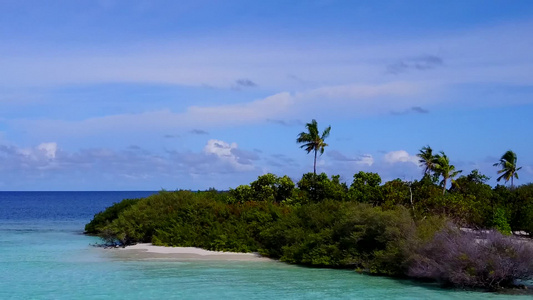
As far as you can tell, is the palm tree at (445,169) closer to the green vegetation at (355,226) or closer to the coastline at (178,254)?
the green vegetation at (355,226)

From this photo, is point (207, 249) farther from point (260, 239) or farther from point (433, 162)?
point (433, 162)

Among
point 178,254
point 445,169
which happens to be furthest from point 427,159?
point 178,254

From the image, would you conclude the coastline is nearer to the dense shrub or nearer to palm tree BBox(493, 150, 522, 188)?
the dense shrub

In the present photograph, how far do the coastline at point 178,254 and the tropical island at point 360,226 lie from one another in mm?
785

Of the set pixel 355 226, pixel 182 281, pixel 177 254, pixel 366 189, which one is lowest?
pixel 182 281

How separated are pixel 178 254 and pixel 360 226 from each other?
10812mm

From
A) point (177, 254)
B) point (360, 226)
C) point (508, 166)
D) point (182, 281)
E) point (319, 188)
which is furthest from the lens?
point (508, 166)

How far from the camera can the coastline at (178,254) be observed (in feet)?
102

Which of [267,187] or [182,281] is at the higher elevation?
[267,187]

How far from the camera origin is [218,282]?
77.8ft

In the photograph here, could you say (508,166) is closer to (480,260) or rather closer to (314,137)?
(314,137)

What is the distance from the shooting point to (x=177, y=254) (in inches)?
1273

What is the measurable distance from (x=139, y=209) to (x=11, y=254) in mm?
8190

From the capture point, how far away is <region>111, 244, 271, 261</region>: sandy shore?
31.1 m
